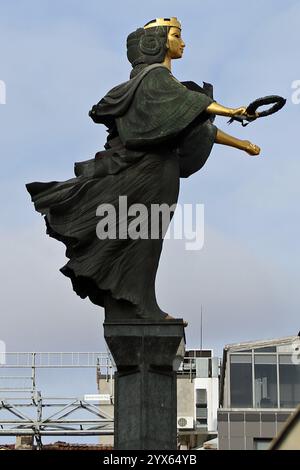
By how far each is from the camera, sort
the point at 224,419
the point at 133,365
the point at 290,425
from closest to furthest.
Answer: the point at 290,425, the point at 133,365, the point at 224,419

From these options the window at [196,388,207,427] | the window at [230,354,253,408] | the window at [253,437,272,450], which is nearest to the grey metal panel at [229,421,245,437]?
the window at [253,437,272,450]

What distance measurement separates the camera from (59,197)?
19.9 metres

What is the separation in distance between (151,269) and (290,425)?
334 centimetres

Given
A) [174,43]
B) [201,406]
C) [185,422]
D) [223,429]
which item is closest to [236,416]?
[223,429]

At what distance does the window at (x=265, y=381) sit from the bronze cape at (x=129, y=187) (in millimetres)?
32974

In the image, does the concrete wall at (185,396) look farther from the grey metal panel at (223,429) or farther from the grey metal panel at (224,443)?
the grey metal panel at (224,443)

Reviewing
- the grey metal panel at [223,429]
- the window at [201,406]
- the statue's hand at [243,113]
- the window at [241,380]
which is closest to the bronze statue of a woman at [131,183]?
the statue's hand at [243,113]

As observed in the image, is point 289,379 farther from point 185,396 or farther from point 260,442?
point 185,396

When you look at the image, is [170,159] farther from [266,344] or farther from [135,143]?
[266,344]

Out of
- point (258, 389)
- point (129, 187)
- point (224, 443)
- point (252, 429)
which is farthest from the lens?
point (258, 389)

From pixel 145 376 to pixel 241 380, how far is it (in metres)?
33.9

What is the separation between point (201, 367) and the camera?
2616 inches

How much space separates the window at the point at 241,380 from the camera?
2073 inches
